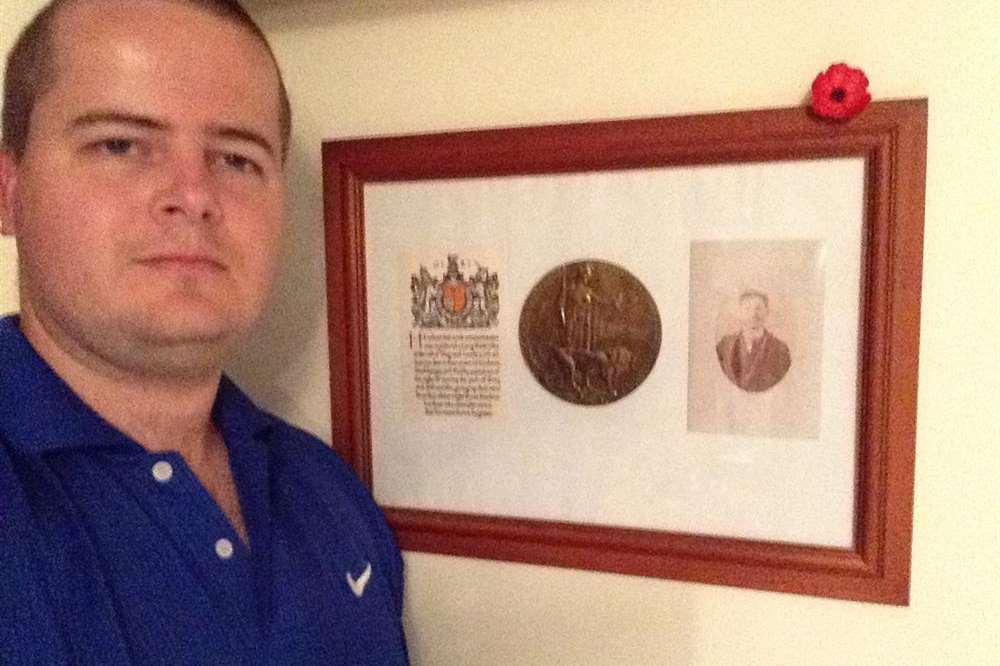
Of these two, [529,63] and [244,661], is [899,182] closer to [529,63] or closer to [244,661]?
[529,63]

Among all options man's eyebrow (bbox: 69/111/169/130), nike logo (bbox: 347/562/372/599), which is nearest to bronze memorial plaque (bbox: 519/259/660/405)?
nike logo (bbox: 347/562/372/599)

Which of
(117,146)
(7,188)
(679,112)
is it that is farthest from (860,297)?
(7,188)

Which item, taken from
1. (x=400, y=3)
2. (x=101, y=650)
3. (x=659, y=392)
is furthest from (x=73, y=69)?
(x=659, y=392)

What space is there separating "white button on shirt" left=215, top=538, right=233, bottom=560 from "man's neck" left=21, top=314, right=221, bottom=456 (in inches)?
4.7

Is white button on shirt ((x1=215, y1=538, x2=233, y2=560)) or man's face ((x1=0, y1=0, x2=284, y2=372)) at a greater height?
man's face ((x1=0, y1=0, x2=284, y2=372))

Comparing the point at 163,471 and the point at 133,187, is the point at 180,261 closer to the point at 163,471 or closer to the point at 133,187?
the point at 133,187

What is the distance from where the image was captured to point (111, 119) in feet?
2.16

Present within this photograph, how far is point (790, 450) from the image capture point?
2.47ft

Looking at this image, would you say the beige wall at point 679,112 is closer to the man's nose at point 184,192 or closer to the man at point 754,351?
the man at point 754,351

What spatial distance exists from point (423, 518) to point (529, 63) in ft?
1.64

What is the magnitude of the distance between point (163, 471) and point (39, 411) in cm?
11

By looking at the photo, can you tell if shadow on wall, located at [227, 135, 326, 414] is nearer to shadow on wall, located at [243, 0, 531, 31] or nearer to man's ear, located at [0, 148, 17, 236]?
shadow on wall, located at [243, 0, 531, 31]

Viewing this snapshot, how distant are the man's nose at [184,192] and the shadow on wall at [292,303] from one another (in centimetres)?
24

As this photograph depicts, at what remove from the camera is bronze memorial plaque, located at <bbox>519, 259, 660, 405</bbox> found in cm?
79
